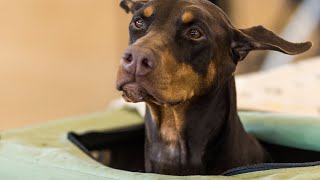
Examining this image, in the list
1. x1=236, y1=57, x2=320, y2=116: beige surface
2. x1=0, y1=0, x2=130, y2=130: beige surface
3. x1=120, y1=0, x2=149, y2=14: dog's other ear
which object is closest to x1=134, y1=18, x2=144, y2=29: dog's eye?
x1=120, y1=0, x2=149, y2=14: dog's other ear

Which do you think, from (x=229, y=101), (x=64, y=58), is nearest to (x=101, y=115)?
(x=229, y=101)

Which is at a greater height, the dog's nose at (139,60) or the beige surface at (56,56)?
the dog's nose at (139,60)

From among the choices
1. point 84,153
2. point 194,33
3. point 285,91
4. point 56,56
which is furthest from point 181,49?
point 56,56

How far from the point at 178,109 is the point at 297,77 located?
1223mm

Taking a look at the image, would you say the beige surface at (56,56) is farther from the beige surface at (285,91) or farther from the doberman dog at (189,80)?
the doberman dog at (189,80)

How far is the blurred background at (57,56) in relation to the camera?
3.11 m

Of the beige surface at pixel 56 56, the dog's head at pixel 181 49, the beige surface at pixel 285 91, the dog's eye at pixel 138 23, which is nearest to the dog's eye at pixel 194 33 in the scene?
the dog's head at pixel 181 49

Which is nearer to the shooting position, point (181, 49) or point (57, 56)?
point (181, 49)

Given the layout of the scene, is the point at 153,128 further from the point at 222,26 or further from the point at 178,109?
the point at 222,26

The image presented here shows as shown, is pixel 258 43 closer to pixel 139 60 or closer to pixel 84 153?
pixel 139 60

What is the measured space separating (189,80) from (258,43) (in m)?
0.21

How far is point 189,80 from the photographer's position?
3.82ft

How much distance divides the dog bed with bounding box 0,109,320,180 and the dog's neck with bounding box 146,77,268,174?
187 millimetres

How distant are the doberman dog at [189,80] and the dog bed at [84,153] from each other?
111mm
